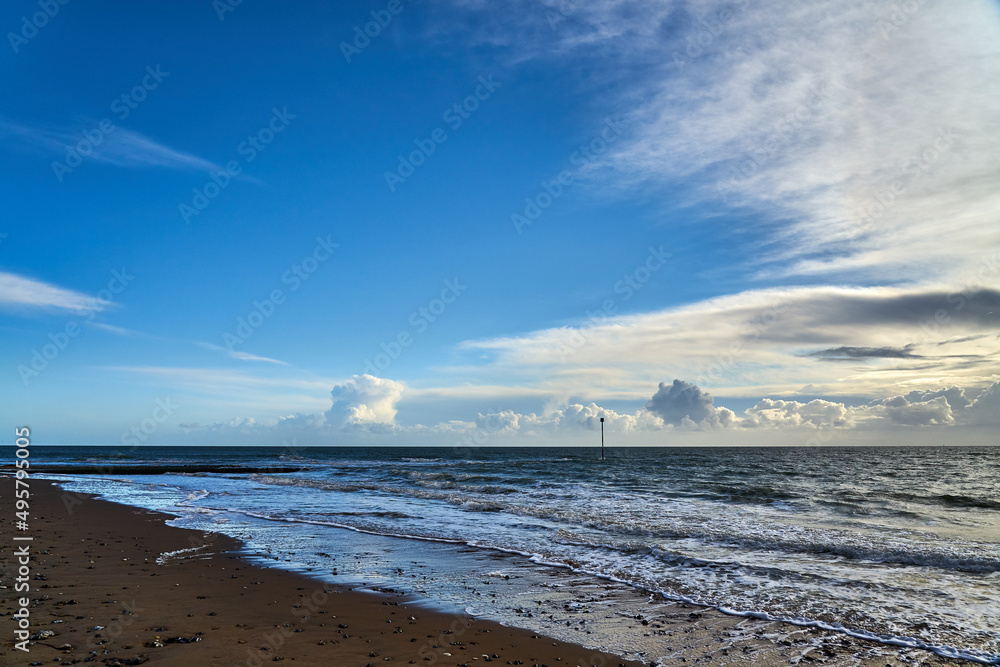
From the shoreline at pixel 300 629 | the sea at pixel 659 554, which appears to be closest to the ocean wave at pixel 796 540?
the sea at pixel 659 554

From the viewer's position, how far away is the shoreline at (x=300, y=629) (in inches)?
253

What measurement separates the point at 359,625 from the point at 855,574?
10.2 metres

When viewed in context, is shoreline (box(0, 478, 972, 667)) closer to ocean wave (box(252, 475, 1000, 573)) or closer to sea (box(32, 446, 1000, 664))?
sea (box(32, 446, 1000, 664))

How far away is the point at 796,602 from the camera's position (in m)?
9.36

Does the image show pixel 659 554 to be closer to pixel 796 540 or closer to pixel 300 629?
pixel 796 540

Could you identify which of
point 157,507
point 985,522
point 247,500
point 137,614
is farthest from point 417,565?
point 985,522

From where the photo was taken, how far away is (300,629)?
24.2 ft

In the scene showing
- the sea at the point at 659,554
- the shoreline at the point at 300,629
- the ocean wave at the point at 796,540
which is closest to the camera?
the shoreline at the point at 300,629

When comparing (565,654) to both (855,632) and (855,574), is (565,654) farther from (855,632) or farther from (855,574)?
(855,574)

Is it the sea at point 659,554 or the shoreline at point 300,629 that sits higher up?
the shoreline at point 300,629

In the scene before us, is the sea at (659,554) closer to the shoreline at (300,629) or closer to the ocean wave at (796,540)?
the ocean wave at (796,540)

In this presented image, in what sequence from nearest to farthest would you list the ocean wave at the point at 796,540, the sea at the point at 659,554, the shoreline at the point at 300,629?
the shoreline at the point at 300,629
the sea at the point at 659,554
the ocean wave at the point at 796,540

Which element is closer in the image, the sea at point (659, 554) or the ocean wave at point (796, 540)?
the sea at point (659, 554)

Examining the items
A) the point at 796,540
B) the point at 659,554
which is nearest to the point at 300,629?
the point at 659,554
